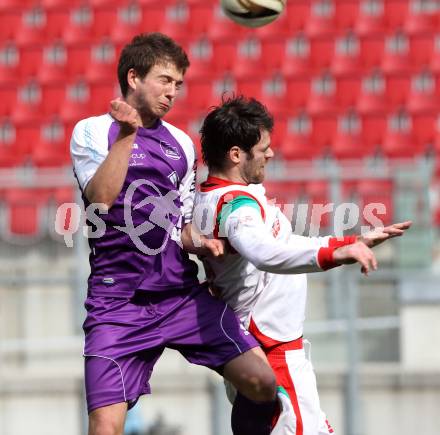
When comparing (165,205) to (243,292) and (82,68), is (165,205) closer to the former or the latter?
(243,292)

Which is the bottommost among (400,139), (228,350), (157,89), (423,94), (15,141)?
(228,350)

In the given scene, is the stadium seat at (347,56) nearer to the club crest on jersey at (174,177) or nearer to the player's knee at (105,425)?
the club crest on jersey at (174,177)

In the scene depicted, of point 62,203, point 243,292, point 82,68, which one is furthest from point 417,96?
point 243,292

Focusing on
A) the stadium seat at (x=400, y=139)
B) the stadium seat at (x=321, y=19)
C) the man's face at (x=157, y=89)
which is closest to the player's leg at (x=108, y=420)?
the man's face at (x=157, y=89)

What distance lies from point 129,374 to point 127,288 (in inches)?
12.3

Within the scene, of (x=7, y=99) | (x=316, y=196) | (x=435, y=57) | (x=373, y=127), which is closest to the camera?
(x=316, y=196)

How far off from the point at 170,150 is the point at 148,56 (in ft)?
1.17

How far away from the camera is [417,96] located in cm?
1059

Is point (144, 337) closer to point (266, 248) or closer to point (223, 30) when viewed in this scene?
point (266, 248)

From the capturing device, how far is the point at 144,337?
13.2ft

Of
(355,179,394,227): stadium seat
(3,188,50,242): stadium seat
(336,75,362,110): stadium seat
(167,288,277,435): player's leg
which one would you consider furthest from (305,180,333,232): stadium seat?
(167,288,277,435): player's leg

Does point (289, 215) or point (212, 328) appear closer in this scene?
point (212, 328)

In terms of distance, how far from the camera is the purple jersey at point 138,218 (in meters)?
4.00

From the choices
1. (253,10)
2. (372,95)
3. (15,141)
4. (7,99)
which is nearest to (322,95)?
(372,95)
